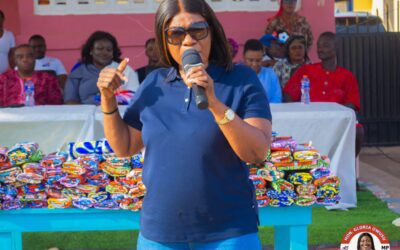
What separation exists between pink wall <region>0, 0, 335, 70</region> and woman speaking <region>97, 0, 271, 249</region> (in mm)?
7271

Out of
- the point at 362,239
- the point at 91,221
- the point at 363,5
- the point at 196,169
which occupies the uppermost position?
the point at 363,5

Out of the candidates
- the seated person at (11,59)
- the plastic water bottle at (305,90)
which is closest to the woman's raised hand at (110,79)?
the plastic water bottle at (305,90)

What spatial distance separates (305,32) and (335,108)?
3.05 m

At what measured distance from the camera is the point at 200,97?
7.27ft

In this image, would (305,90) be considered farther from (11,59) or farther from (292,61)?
(11,59)

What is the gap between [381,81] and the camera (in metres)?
11.1

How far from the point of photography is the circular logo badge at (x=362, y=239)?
4.12m

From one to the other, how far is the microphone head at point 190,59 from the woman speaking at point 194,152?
4.3 inches

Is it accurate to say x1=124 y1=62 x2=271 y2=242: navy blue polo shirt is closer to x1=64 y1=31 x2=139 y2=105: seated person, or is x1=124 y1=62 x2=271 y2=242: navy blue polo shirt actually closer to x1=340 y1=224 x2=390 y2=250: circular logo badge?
x1=340 y1=224 x2=390 y2=250: circular logo badge

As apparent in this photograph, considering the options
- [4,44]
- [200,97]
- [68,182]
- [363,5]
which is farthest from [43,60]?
[363,5]

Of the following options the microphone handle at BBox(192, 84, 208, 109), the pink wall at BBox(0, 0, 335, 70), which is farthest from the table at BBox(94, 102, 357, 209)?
the microphone handle at BBox(192, 84, 208, 109)

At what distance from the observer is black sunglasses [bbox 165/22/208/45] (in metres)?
2.55

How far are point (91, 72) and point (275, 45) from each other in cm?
259

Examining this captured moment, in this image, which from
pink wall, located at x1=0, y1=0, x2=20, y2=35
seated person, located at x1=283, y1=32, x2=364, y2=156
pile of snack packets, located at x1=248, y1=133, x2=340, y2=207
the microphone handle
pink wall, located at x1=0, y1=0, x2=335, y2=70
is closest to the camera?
the microphone handle
